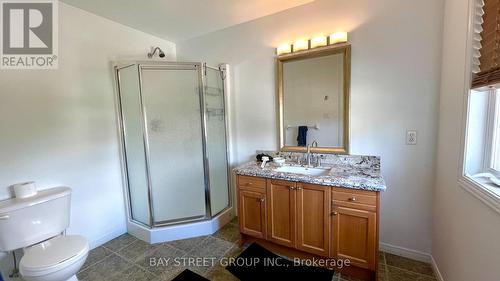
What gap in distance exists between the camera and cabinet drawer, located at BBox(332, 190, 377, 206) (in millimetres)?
1513

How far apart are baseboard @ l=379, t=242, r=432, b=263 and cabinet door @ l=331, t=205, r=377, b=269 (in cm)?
56

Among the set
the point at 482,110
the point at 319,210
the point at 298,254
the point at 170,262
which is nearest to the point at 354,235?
the point at 319,210

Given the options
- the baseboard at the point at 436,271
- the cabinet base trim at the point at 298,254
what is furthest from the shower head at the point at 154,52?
the baseboard at the point at 436,271

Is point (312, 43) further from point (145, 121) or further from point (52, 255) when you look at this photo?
point (52, 255)

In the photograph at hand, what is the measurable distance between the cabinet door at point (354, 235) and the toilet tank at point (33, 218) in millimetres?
2275

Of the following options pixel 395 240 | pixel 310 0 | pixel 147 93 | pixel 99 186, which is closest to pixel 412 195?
pixel 395 240

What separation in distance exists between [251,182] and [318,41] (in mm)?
1507

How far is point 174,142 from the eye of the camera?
2.42 meters

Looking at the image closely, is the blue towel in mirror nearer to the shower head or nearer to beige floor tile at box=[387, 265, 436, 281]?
beige floor tile at box=[387, 265, 436, 281]

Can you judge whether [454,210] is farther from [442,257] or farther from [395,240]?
[395,240]

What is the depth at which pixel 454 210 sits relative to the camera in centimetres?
138

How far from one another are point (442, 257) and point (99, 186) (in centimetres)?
317

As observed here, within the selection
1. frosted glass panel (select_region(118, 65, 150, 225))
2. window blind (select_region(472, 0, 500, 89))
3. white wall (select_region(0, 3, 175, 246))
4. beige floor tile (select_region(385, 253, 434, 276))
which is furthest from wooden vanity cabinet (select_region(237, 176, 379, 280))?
white wall (select_region(0, 3, 175, 246))

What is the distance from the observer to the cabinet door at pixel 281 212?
1.83 m
